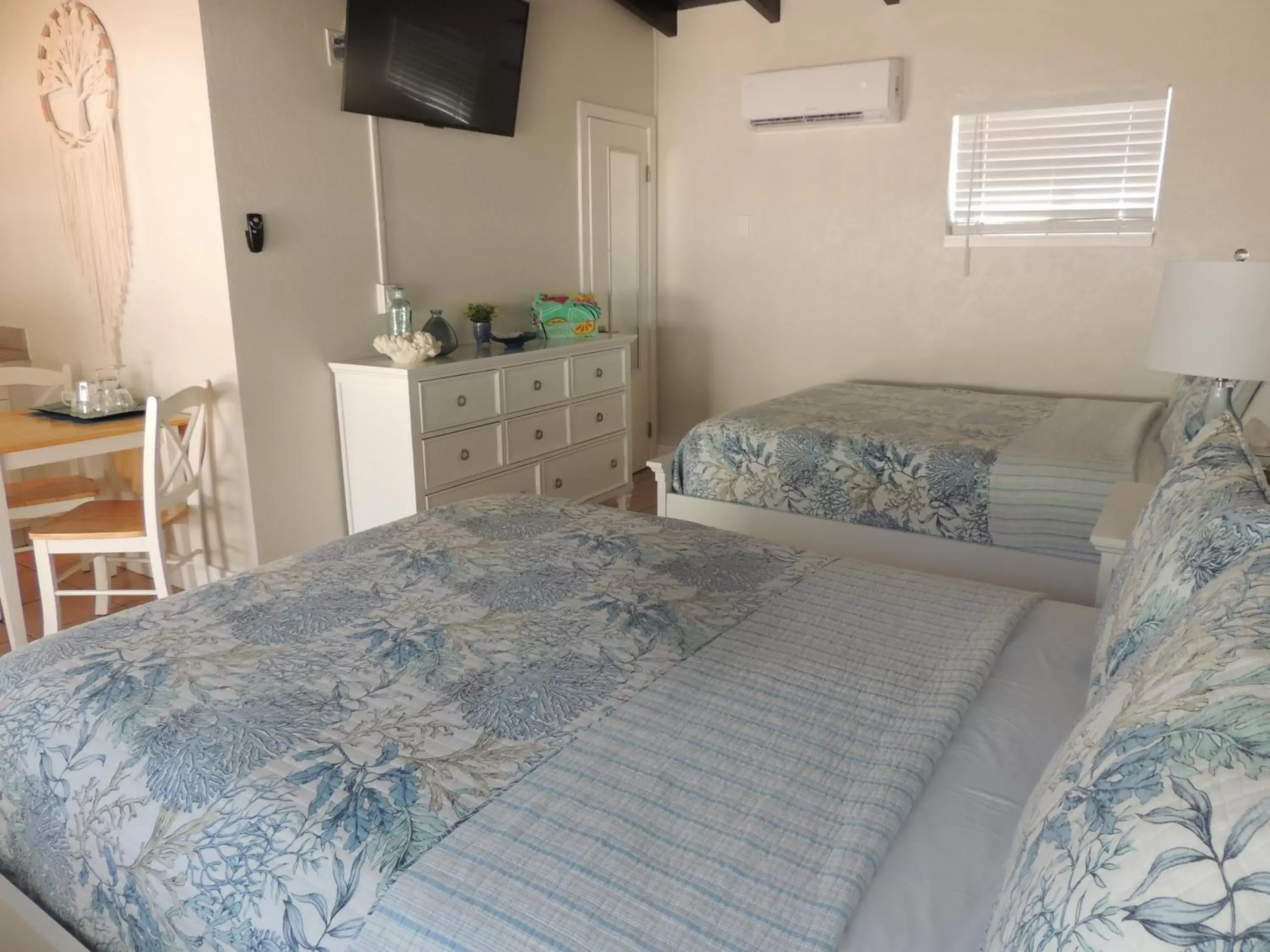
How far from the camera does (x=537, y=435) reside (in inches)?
150

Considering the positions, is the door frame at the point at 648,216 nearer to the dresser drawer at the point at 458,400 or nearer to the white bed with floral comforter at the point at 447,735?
the dresser drawer at the point at 458,400

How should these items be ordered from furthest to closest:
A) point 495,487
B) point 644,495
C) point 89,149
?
point 644,495
point 495,487
point 89,149

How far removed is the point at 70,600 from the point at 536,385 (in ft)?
6.50

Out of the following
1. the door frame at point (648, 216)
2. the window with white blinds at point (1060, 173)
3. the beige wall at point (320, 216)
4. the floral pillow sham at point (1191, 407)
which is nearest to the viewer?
the floral pillow sham at point (1191, 407)

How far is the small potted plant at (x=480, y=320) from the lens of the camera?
12.5ft

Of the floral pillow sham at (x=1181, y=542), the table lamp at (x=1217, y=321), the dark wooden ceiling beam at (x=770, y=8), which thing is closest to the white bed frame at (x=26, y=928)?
the floral pillow sham at (x=1181, y=542)

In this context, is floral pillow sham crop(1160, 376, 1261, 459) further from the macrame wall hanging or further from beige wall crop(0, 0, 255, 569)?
the macrame wall hanging

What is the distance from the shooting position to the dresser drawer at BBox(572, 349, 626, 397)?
398 cm

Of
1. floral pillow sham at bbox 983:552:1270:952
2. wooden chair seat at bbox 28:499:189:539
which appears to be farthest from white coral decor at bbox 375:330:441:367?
floral pillow sham at bbox 983:552:1270:952

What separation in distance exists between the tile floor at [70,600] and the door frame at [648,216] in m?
1.62

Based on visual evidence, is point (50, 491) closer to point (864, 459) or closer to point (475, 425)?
point (475, 425)

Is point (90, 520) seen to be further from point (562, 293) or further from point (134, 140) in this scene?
point (562, 293)

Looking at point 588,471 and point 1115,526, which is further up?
point 1115,526

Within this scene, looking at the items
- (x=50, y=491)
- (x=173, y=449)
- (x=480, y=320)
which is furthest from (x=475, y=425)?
(x=50, y=491)
